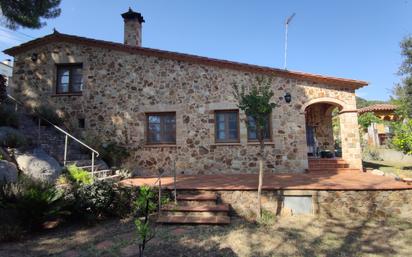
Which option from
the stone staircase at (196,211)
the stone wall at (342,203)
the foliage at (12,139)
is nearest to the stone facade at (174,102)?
the foliage at (12,139)

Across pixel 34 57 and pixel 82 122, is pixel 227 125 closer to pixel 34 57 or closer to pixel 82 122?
pixel 82 122

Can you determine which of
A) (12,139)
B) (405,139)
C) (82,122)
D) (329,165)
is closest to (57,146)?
(12,139)

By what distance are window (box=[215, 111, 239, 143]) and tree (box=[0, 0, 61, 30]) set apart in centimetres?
684

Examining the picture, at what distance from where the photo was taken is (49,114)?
31.8ft

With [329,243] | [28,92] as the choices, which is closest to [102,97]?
[28,92]

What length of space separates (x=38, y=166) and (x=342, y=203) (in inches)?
289

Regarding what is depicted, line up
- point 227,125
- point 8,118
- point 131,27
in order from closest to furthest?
point 8,118 → point 227,125 → point 131,27

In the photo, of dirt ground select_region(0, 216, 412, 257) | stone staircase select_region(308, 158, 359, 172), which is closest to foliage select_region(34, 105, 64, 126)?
dirt ground select_region(0, 216, 412, 257)

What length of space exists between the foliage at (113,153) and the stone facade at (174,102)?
0.29 metres

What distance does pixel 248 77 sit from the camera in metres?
9.42

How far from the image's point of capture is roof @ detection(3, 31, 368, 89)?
9.08 meters

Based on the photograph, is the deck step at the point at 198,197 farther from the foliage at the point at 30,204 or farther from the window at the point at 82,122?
the window at the point at 82,122

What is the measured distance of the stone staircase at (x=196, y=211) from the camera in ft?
17.3

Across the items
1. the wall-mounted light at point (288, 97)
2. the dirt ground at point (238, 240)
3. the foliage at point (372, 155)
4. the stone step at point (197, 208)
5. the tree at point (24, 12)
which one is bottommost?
the dirt ground at point (238, 240)
